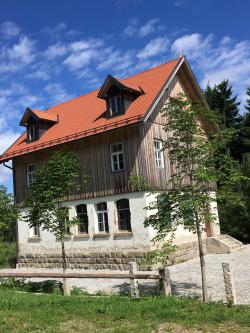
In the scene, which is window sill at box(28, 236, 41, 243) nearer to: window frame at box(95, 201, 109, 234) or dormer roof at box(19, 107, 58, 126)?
window frame at box(95, 201, 109, 234)

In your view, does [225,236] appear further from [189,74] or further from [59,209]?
[59,209]

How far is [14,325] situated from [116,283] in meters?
6.65

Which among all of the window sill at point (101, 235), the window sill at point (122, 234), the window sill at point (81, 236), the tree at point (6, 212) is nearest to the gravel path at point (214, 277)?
the window sill at point (122, 234)

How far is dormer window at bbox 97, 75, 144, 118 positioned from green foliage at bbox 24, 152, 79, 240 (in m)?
5.23

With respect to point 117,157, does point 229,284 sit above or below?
below

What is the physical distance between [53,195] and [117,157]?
5158 millimetres

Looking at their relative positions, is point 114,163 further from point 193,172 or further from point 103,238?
point 193,172

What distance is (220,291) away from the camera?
1217 centimetres

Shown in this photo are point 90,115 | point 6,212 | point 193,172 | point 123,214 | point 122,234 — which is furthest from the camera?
point 90,115

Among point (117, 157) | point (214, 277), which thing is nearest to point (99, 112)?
point (117, 157)

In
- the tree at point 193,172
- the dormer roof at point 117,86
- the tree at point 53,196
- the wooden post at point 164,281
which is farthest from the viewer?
the dormer roof at point 117,86

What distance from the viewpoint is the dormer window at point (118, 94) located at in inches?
801

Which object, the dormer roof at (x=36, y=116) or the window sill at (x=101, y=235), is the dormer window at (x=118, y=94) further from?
the window sill at (x=101, y=235)

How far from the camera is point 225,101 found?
40.2 m
